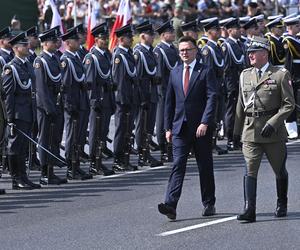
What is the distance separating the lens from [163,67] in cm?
1756

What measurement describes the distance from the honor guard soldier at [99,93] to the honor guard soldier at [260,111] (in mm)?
4470

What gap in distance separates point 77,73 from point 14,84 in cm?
129

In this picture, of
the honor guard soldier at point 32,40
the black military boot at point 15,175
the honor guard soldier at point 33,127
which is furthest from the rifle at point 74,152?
the honor guard soldier at point 32,40

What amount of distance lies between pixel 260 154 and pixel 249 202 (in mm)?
507

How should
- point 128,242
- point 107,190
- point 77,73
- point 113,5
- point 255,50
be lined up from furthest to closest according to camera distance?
point 113,5, point 77,73, point 107,190, point 255,50, point 128,242

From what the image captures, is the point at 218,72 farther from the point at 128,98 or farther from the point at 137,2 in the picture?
the point at 137,2

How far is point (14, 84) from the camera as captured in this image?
47.4ft

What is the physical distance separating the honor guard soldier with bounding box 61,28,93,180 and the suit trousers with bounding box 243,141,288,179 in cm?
419

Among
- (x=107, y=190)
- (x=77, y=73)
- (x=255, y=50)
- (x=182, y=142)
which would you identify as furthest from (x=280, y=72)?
(x=77, y=73)

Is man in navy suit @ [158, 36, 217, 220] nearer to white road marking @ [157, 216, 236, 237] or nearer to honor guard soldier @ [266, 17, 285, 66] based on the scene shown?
white road marking @ [157, 216, 236, 237]

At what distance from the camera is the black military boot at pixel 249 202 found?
456 inches

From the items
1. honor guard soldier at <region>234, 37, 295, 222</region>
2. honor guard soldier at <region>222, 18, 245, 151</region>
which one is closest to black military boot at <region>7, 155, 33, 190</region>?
honor guard soldier at <region>234, 37, 295, 222</region>

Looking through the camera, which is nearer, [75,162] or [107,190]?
[107,190]

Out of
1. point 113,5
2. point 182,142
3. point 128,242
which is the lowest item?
point 128,242
